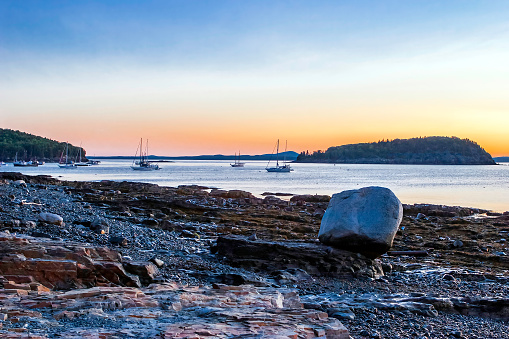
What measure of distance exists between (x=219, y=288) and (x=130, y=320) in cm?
256

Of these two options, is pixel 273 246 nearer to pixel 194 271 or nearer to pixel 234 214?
pixel 194 271

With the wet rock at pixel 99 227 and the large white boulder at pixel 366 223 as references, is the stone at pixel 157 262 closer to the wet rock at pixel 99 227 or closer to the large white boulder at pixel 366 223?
the wet rock at pixel 99 227

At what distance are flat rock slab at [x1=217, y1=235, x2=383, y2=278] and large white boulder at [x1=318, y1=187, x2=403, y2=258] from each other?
300mm

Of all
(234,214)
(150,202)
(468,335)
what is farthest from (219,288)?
(150,202)

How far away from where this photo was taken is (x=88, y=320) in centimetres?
569

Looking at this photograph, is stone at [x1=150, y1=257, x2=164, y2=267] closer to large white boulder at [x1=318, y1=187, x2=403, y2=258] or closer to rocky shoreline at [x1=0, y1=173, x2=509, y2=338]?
rocky shoreline at [x1=0, y1=173, x2=509, y2=338]

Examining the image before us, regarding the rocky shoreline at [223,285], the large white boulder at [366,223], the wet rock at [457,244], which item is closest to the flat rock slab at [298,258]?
the rocky shoreline at [223,285]

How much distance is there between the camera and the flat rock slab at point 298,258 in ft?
39.9

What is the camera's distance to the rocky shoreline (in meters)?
5.82

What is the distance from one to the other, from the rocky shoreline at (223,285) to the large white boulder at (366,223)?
34 cm

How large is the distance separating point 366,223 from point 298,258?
211 centimetres

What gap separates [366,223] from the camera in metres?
12.6

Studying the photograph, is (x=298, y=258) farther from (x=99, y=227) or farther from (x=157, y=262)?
(x=99, y=227)

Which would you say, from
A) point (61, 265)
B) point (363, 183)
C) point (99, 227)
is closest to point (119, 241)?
point (99, 227)
